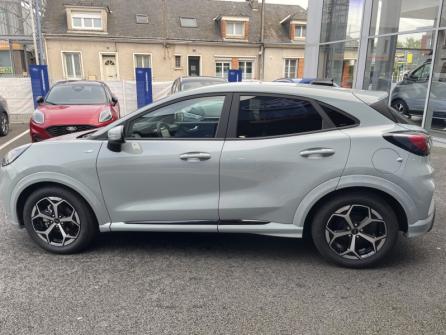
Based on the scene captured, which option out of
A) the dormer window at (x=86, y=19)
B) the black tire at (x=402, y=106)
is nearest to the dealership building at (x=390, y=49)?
the black tire at (x=402, y=106)

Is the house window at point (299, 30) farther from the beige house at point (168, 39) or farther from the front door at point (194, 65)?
the front door at point (194, 65)

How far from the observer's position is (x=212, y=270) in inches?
131

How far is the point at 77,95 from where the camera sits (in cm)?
854

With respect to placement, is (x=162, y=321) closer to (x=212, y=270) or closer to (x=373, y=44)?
(x=212, y=270)

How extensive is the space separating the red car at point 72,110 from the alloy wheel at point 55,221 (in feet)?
12.6

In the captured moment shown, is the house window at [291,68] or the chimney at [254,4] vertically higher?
the chimney at [254,4]

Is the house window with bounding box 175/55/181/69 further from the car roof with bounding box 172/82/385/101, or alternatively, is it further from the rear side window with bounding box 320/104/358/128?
the rear side window with bounding box 320/104/358/128

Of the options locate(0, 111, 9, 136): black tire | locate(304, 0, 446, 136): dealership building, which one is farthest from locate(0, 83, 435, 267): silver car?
locate(0, 111, 9, 136): black tire

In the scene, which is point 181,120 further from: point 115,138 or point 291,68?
point 291,68

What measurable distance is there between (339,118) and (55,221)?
8.91 feet

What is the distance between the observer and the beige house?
94.9ft

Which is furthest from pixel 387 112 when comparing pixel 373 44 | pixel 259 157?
pixel 373 44

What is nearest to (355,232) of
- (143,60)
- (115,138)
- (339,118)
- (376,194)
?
(376,194)

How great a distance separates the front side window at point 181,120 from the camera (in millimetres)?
3389
